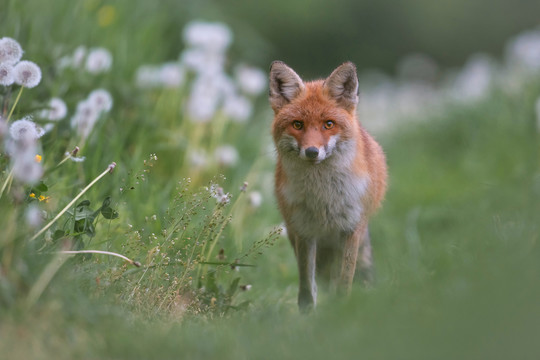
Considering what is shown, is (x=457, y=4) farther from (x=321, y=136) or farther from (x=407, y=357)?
(x=407, y=357)

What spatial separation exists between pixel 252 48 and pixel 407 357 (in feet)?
27.4

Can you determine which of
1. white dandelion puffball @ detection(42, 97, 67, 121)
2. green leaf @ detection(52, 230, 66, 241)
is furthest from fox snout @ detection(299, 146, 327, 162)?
white dandelion puffball @ detection(42, 97, 67, 121)

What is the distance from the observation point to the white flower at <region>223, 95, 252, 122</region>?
8.01 metres

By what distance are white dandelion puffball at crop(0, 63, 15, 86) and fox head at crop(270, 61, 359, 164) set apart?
166cm

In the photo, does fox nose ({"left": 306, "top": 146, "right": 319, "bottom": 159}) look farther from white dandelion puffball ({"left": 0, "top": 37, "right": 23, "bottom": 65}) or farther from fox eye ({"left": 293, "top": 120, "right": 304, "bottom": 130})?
white dandelion puffball ({"left": 0, "top": 37, "right": 23, "bottom": 65})

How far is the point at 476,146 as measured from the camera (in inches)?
366

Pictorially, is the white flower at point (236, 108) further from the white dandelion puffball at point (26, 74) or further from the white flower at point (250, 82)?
the white dandelion puffball at point (26, 74)

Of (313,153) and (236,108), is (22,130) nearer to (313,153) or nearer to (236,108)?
(313,153)

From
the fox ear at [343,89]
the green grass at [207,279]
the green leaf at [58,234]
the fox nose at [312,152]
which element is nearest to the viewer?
the green grass at [207,279]

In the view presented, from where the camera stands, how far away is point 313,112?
4512mm

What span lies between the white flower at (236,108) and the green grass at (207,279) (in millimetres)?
798

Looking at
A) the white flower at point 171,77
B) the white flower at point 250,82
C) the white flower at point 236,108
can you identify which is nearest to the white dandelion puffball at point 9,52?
the white flower at point 171,77

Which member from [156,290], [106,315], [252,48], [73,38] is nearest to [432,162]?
[252,48]

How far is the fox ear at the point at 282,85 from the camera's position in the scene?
4738 millimetres
